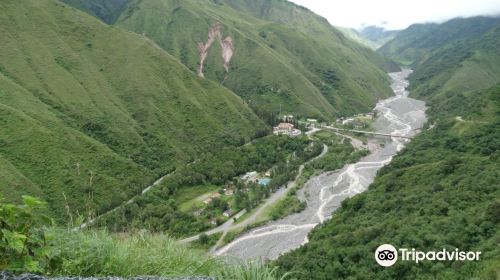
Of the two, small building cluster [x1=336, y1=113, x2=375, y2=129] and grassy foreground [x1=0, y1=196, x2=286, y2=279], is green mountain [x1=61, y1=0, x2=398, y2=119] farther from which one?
grassy foreground [x1=0, y1=196, x2=286, y2=279]

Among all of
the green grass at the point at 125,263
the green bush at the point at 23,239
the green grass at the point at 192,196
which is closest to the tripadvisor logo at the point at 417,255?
the green grass at the point at 125,263

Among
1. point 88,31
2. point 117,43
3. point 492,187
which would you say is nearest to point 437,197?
point 492,187

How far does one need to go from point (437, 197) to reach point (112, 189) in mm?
48710

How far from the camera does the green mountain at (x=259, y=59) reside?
138250 mm

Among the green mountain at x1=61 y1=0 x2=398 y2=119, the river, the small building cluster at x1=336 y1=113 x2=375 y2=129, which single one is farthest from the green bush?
the small building cluster at x1=336 y1=113 x2=375 y2=129

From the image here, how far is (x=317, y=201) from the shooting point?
2474 inches

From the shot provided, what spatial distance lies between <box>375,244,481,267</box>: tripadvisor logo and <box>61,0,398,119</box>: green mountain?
92.2m

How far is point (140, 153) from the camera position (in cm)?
7912

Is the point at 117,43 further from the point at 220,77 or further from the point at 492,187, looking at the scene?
the point at 492,187

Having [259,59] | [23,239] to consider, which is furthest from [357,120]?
[23,239]

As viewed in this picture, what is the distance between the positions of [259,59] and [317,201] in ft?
326

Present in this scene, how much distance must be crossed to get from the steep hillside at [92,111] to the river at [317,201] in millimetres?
20618

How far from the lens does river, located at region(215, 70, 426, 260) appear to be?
157 ft

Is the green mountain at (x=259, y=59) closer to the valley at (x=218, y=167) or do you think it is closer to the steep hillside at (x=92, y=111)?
the valley at (x=218, y=167)
